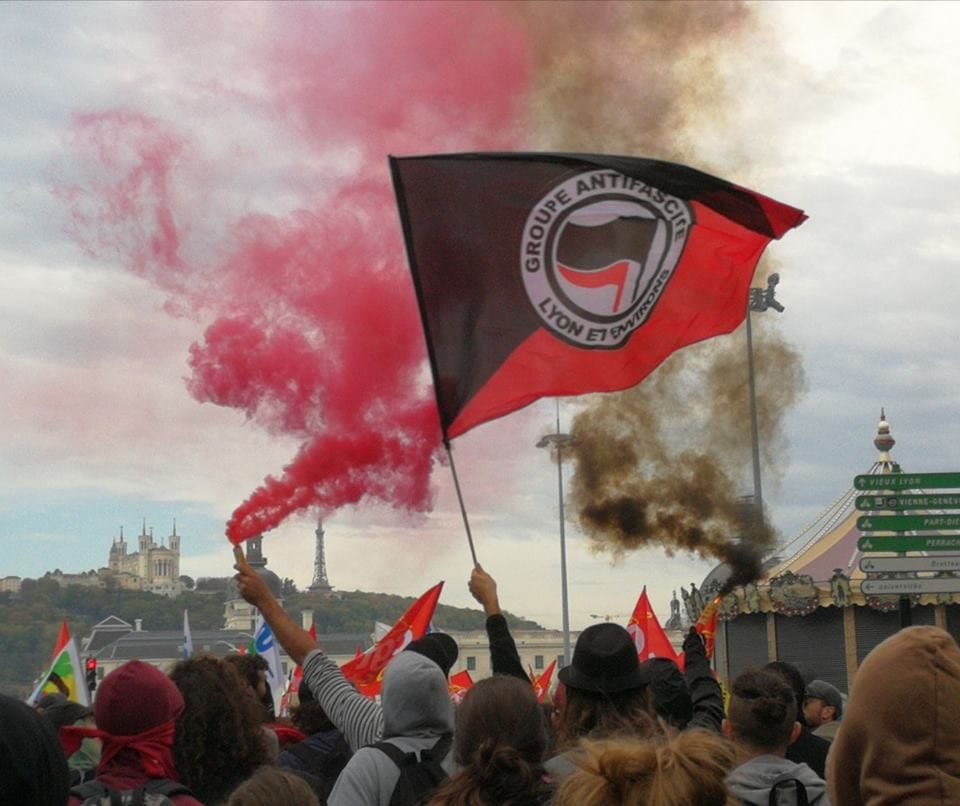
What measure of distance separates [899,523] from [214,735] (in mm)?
18604

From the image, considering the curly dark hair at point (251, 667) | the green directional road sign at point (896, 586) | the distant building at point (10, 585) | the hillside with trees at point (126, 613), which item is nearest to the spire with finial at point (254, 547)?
the curly dark hair at point (251, 667)

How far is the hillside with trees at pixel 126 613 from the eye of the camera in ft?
441

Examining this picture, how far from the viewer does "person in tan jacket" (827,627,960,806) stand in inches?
117

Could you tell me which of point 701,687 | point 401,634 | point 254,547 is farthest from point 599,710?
Result: point 254,547

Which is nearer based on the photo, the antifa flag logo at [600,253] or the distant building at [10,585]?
the antifa flag logo at [600,253]

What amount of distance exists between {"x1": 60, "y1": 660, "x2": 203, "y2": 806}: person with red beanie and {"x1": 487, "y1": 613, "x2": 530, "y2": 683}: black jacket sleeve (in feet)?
4.72

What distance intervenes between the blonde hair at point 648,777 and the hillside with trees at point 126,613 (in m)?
110

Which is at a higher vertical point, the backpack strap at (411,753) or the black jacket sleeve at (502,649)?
the black jacket sleeve at (502,649)

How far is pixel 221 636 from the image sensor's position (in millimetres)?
129750

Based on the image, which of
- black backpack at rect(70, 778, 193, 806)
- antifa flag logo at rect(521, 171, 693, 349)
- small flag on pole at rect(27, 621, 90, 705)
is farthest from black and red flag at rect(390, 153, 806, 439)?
small flag on pole at rect(27, 621, 90, 705)

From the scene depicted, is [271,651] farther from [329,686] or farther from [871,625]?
[871,625]

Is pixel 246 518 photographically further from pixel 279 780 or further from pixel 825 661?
pixel 825 661

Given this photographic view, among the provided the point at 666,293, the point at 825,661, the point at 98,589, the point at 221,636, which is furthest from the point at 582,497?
the point at 98,589

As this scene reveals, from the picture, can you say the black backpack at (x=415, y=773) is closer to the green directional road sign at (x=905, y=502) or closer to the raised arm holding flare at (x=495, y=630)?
the raised arm holding flare at (x=495, y=630)
